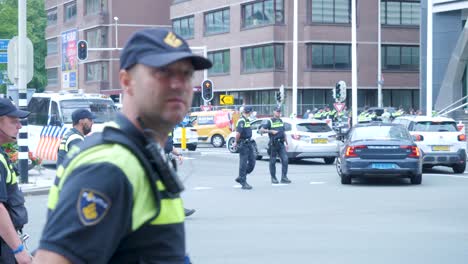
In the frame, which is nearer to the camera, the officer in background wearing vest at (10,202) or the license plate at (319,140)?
the officer in background wearing vest at (10,202)

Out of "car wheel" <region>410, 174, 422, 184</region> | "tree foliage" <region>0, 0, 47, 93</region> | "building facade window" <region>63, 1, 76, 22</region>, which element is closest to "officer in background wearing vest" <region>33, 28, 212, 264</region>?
"car wheel" <region>410, 174, 422, 184</region>

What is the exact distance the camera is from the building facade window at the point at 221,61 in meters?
63.2

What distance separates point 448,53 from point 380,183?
27.3 meters

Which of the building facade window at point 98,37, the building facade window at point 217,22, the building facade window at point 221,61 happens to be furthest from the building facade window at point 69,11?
the building facade window at point 221,61

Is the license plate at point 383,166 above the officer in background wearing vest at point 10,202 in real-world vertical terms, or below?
below

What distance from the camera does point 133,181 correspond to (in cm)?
234

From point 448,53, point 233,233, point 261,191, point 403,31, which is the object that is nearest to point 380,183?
point 261,191

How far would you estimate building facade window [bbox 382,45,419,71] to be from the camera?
203 ft

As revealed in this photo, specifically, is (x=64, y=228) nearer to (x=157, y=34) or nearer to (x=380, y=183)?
(x=157, y=34)

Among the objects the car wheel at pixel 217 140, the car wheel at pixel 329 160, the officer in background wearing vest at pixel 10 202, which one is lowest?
the car wheel at pixel 329 160

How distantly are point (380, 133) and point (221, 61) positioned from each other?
44968 mm

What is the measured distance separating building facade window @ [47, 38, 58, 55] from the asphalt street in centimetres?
6840

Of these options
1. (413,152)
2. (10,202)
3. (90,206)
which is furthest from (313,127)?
(90,206)

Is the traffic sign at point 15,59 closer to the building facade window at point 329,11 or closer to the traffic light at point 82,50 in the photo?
the traffic light at point 82,50
